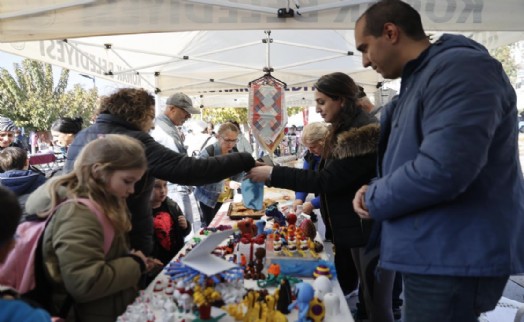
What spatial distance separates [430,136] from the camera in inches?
40.0

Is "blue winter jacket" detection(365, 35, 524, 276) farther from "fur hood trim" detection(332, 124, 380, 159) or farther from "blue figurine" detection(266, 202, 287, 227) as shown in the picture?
"blue figurine" detection(266, 202, 287, 227)

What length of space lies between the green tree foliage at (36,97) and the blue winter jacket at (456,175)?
22.2 metres

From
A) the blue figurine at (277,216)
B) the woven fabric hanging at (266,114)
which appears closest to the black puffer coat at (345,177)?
the blue figurine at (277,216)

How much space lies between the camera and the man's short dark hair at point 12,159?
3086mm

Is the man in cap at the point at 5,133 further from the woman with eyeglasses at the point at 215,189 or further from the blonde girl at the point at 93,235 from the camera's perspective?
the blonde girl at the point at 93,235

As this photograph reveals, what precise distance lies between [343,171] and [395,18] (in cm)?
88

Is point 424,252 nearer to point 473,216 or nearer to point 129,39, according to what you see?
point 473,216

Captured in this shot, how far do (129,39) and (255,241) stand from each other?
12.7ft

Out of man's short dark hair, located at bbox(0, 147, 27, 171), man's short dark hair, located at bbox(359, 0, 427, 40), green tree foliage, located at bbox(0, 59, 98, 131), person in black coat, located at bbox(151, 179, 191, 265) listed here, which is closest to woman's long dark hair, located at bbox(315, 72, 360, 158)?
man's short dark hair, located at bbox(359, 0, 427, 40)

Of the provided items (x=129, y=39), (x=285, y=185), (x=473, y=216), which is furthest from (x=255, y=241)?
(x=129, y=39)

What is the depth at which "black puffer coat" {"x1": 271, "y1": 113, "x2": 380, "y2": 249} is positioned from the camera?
186cm

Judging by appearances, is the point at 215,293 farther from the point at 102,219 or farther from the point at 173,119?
the point at 173,119

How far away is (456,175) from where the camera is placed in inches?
38.4

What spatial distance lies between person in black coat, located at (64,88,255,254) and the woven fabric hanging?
8.25 ft
